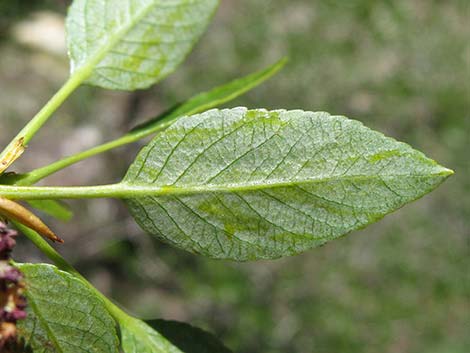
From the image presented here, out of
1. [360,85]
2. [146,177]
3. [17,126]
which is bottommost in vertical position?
[146,177]

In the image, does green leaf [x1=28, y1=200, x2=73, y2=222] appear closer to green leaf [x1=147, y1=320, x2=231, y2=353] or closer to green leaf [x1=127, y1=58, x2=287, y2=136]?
green leaf [x1=127, y1=58, x2=287, y2=136]

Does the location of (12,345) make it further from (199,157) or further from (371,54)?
(371,54)

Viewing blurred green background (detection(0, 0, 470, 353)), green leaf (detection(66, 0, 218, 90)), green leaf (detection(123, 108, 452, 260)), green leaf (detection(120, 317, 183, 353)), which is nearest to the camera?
green leaf (detection(123, 108, 452, 260))

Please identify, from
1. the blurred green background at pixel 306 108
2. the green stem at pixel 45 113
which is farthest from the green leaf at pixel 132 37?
the blurred green background at pixel 306 108

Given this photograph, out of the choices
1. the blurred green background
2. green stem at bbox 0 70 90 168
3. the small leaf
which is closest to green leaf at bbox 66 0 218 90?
green stem at bbox 0 70 90 168

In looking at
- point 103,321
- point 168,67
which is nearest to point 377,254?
point 168,67

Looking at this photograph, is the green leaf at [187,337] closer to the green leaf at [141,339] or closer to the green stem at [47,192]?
the green leaf at [141,339]
